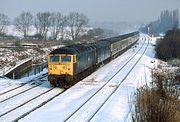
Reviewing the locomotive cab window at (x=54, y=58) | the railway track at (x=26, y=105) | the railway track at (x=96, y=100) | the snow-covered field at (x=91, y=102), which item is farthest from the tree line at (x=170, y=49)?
the railway track at (x=26, y=105)

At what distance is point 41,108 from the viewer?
18.9m

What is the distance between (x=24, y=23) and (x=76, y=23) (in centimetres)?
1491

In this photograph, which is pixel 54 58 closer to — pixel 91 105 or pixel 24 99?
pixel 24 99

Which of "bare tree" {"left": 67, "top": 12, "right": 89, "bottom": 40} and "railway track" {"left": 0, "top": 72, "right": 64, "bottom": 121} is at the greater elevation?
"bare tree" {"left": 67, "top": 12, "right": 89, "bottom": 40}

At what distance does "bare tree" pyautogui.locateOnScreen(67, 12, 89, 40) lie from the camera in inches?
3783

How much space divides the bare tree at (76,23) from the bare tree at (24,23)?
1169 cm

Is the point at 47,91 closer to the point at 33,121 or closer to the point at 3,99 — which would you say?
the point at 3,99

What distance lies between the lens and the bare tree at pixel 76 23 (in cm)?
9610

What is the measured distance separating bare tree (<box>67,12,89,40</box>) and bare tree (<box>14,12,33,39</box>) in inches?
460

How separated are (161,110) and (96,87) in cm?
1522

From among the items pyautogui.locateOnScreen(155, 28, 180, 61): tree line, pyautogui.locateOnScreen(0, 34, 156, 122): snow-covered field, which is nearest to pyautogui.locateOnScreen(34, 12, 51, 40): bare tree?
pyautogui.locateOnScreen(155, 28, 180, 61): tree line

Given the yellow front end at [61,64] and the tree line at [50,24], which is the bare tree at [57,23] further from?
the yellow front end at [61,64]

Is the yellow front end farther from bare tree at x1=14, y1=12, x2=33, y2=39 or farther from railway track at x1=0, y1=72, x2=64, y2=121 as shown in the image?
bare tree at x1=14, y1=12, x2=33, y2=39

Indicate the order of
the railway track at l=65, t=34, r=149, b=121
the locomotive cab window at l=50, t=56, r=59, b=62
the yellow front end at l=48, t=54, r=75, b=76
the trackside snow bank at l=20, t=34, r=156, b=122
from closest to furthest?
1. the trackside snow bank at l=20, t=34, r=156, b=122
2. the railway track at l=65, t=34, r=149, b=121
3. the yellow front end at l=48, t=54, r=75, b=76
4. the locomotive cab window at l=50, t=56, r=59, b=62
